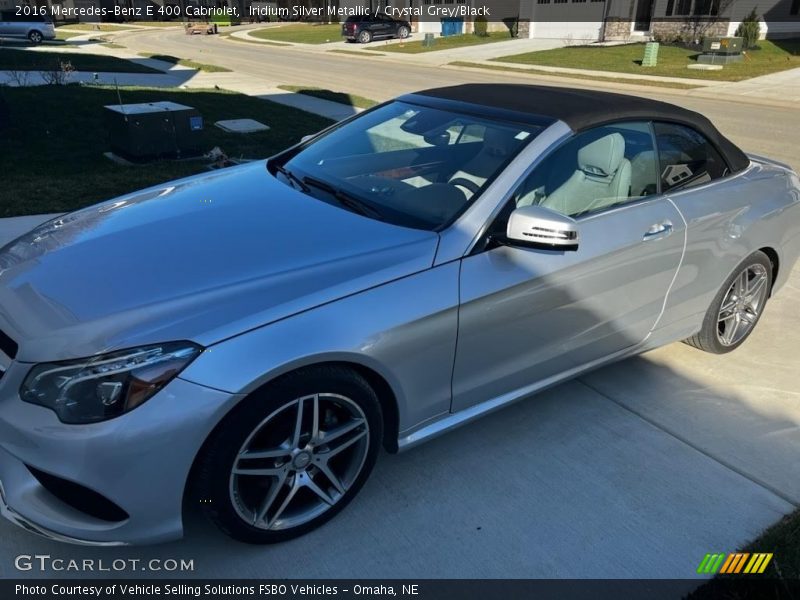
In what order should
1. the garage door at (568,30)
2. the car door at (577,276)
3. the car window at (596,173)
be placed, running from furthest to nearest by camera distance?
the garage door at (568,30), the car window at (596,173), the car door at (577,276)

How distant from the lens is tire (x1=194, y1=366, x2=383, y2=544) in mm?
2131

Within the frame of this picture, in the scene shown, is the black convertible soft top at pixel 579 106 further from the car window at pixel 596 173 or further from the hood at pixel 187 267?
the hood at pixel 187 267

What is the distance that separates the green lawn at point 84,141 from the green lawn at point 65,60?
18.7ft

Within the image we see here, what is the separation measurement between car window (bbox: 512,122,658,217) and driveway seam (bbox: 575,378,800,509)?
42.6 inches

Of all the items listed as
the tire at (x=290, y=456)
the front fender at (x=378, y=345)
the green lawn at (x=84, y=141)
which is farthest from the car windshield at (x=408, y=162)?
the green lawn at (x=84, y=141)

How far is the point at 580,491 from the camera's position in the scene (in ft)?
9.22

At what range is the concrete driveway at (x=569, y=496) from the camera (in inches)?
95.5

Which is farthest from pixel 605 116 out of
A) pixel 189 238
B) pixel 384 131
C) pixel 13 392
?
pixel 13 392

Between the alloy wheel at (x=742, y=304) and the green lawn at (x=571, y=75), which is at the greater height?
the green lawn at (x=571, y=75)

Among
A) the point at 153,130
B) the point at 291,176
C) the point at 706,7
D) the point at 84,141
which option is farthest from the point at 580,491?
the point at 706,7

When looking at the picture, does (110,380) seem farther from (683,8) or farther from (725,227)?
(683,8)

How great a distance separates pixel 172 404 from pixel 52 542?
963mm

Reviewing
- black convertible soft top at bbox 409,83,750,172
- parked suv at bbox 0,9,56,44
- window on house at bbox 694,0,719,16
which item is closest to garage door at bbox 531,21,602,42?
window on house at bbox 694,0,719,16

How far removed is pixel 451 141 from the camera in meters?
3.21
